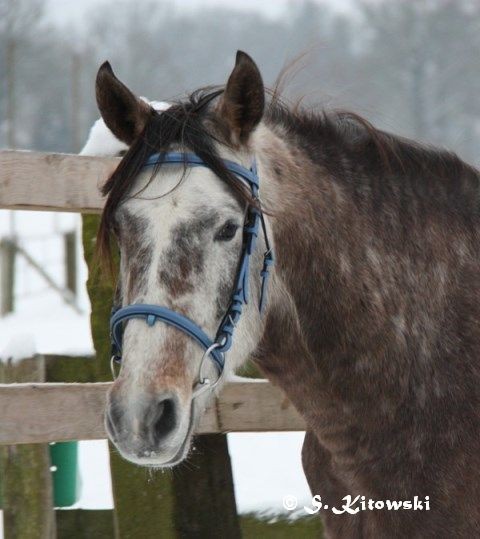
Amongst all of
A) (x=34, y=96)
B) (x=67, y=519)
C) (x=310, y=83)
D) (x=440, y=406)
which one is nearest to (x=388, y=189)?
(x=310, y=83)

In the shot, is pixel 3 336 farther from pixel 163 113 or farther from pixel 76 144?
pixel 76 144

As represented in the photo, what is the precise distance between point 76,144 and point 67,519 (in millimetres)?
23204

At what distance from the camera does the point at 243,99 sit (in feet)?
9.49

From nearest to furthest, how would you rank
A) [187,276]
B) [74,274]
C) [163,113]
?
1. [187,276]
2. [163,113]
3. [74,274]

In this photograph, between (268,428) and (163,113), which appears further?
(268,428)

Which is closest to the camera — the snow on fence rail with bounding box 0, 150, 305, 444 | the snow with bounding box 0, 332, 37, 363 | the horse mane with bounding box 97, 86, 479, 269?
the horse mane with bounding box 97, 86, 479, 269

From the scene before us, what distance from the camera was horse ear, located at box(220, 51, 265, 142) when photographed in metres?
2.81

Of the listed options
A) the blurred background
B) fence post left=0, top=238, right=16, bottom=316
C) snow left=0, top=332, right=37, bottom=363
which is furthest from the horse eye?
fence post left=0, top=238, right=16, bottom=316

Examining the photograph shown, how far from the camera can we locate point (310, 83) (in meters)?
3.43

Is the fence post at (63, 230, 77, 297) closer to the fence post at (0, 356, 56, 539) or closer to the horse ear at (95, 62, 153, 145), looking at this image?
the fence post at (0, 356, 56, 539)

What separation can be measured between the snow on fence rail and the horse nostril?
938 mm

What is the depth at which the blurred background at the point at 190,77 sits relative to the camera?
4199 millimetres

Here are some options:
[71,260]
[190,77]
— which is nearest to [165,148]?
[71,260]

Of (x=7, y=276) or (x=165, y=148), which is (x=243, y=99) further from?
(x=7, y=276)
